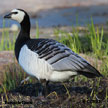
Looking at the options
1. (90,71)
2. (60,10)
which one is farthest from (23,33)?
(60,10)

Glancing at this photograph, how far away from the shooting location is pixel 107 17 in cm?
1523

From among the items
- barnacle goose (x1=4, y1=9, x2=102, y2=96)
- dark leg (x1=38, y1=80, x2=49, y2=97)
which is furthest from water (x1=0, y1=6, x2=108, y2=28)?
barnacle goose (x1=4, y1=9, x2=102, y2=96)

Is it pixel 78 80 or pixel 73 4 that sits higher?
pixel 73 4

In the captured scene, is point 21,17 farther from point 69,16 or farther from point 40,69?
point 69,16

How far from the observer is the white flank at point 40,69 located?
202 inches

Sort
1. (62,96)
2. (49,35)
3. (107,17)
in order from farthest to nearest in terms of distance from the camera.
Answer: (107,17) → (49,35) → (62,96)

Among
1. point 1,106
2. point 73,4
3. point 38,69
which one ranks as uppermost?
point 73,4

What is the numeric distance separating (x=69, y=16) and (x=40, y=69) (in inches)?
417

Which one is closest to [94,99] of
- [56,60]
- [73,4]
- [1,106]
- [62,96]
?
[62,96]

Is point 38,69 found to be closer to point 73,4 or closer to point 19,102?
point 19,102

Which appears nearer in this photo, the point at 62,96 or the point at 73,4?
the point at 62,96

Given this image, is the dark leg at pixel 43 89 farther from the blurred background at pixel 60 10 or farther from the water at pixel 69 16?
the blurred background at pixel 60 10

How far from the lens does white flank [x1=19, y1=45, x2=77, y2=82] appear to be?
5.12 m

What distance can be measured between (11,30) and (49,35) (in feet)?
5.85
